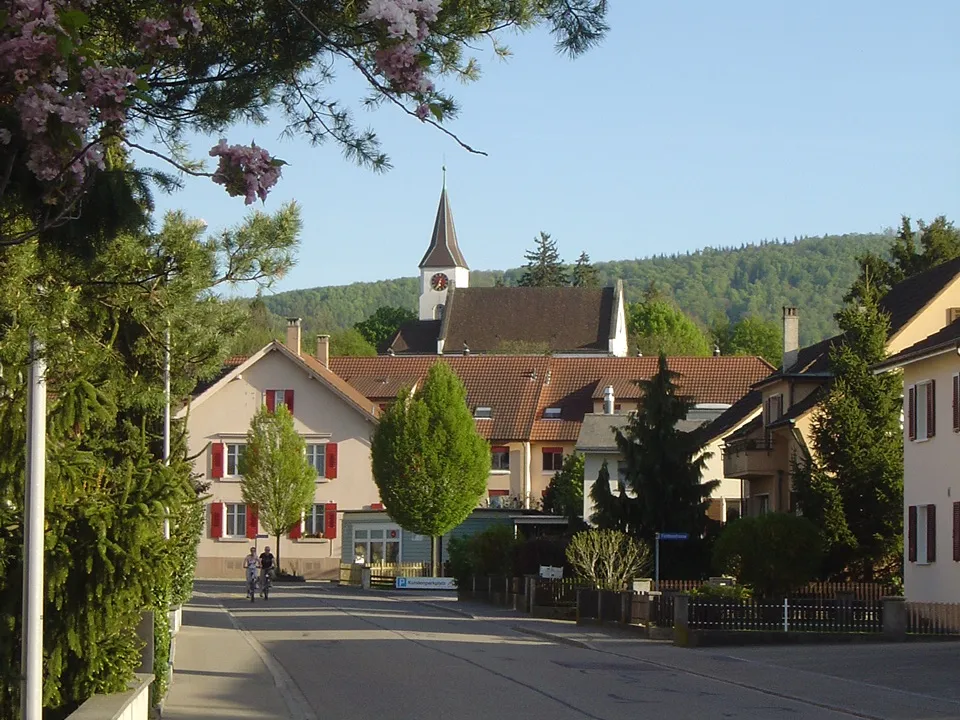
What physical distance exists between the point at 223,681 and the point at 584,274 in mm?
132463

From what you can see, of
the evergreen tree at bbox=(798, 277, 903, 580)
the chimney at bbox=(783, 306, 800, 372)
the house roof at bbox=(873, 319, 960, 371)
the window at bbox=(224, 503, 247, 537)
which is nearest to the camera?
the house roof at bbox=(873, 319, 960, 371)

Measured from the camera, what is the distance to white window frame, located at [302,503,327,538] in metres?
75.1

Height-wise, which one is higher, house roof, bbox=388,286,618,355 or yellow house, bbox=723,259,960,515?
house roof, bbox=388,286,618,355

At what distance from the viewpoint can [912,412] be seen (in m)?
35.0

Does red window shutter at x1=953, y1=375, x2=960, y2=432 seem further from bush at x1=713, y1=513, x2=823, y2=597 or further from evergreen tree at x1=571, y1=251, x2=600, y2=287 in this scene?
evergreen tree at x1=571, y1=251, x2=600, y2=287

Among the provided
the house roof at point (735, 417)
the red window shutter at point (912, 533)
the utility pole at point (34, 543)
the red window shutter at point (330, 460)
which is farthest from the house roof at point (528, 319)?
the utility pole at point (34, 543)

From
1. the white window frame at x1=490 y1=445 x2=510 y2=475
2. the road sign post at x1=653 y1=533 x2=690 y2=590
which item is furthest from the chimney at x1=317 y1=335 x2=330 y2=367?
the road sign post at x1=653 y1=533 x2=690 y2=590

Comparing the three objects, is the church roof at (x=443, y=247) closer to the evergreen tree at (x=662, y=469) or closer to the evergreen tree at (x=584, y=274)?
the evergreen tree at (x=584, y=274)

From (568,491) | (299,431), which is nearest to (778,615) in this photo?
(568,491)

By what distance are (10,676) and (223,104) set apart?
210 inches

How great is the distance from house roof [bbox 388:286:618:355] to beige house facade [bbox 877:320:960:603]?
264ft

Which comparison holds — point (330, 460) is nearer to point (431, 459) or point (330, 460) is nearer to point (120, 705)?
point (431, 459)

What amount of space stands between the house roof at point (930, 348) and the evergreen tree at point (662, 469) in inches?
370

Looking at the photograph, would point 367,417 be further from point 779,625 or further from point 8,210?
point 8,210
